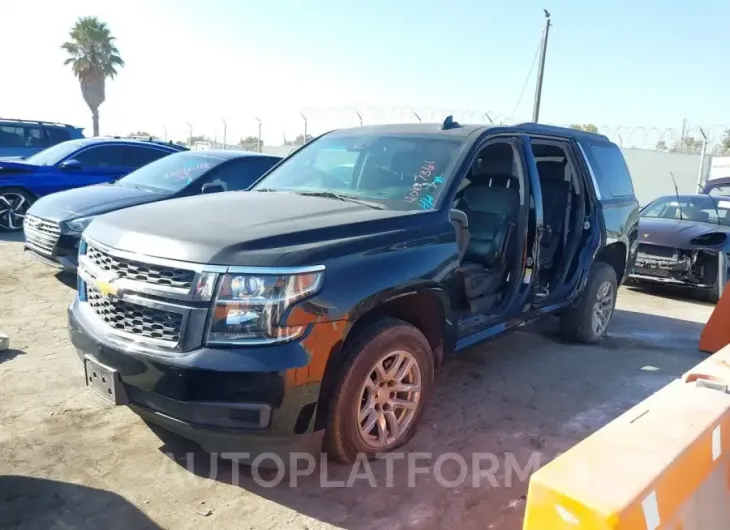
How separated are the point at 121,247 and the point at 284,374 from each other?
41.4 inches

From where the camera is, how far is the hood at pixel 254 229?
108 inches

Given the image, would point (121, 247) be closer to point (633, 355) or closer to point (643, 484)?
point (643, 484)

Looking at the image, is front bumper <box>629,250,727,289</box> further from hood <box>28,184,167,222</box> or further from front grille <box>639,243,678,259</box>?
hood <box>28,184,167,222</box>

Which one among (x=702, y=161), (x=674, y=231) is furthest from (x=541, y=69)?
(x=674, y=231)

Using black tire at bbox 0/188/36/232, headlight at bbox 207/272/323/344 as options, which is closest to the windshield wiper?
headlight at bbox 207/272/323/344

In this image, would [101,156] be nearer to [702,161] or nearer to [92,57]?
[702,161]

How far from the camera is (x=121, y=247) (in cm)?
296

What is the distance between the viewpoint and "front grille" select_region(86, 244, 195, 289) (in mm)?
2734

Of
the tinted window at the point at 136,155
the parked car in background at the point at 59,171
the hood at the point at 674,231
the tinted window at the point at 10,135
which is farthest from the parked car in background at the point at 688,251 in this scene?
the tinted window at the point at 10,135

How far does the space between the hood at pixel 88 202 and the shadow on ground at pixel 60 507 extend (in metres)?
4.10

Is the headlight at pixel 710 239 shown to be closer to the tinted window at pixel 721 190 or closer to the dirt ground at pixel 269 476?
the tinted window at pixel 721 190

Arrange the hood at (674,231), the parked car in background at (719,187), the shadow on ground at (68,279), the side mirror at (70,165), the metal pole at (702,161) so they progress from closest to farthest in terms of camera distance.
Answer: the shadow on ground at (68,279), the hood at (674,231), the side mirror at (70,165), the parked car in background at (719,187), the metal pole at (702,161)

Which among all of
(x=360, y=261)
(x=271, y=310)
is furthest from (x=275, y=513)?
(x=360, y=261)

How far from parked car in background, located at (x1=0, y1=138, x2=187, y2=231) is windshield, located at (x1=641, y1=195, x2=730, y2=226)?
8542 millimetres
